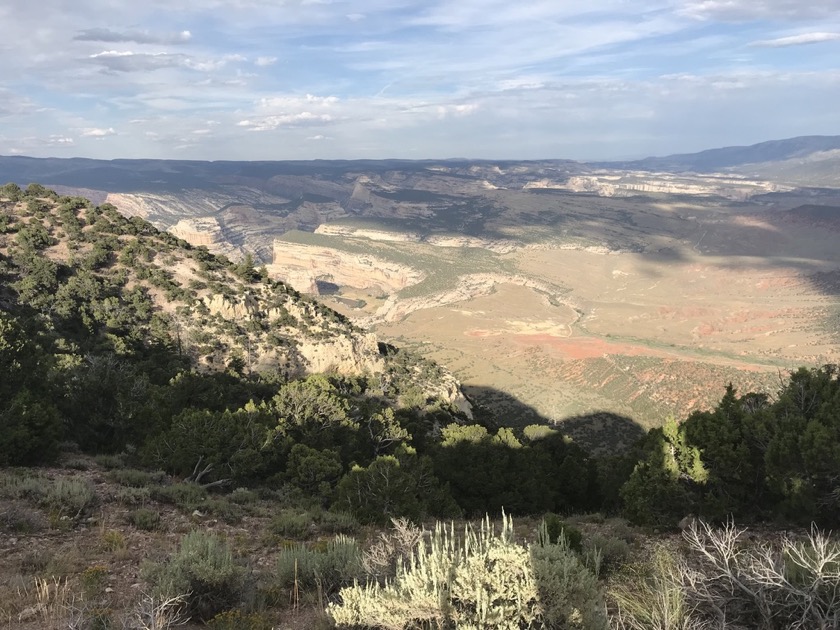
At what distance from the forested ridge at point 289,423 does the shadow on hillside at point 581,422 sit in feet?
58.8

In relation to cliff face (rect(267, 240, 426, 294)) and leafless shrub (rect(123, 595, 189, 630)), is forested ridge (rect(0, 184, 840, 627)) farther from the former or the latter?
cliff face (rect(267, 240, 426, 294))

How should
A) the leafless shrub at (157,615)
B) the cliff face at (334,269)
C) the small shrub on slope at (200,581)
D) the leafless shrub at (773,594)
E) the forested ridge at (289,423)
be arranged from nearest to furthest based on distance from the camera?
1. the leafless shrub at (157,615)
2. the leafless shrub at (773,594)
3. the small shrub on slope at (200,581)
4. the forested ridge at (289,423)
5. the cliff face at (334,269)

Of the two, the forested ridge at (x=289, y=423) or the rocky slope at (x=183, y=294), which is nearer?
the forested ridge at (x=289, y=423)

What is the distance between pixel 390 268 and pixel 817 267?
115 m

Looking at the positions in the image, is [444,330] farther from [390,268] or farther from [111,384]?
[111,384]

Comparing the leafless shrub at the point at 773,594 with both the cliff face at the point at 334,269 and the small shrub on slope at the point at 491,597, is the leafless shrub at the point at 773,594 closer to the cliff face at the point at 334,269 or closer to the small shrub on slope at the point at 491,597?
the small shrub on slope at the point at 491,597

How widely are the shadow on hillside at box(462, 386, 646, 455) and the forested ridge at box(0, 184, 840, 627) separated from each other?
17.9m

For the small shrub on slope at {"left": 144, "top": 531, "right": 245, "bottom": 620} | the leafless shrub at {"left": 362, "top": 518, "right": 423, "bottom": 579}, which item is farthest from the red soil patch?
the small shrub on slope at {"left": 144, "top": 531, "right": 245, "bottom": 620}

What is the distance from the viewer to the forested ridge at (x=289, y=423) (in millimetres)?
12734

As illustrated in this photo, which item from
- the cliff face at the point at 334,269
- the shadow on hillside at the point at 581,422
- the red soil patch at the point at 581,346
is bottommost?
the shadow on hillside at the point at 581,422

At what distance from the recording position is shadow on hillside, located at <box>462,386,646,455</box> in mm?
45875

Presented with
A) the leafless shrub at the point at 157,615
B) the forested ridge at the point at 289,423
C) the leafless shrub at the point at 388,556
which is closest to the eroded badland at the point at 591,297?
the forested ridge at the point at 289,423

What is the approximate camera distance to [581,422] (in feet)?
173

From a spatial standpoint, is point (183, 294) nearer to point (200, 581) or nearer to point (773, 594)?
point (200, 581)
